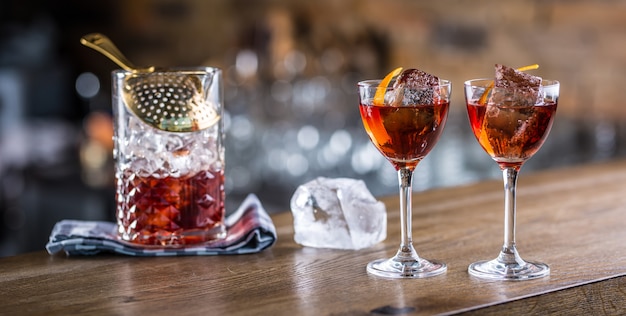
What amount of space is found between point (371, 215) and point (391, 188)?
199 cm

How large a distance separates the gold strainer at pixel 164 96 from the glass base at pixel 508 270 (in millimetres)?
435

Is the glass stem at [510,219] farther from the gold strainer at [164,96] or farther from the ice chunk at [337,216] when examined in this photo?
the gold strainer at [164,96]

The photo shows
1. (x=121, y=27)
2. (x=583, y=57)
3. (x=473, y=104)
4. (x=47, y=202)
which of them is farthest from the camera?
(x=121, y=27)

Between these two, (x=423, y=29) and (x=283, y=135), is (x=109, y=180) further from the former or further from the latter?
(x=423, y=29)

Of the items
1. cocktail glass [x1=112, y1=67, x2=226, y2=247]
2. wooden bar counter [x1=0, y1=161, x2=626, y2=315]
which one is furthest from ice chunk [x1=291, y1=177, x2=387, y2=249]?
cocktail glass [x1=112, y1=67, x2=226, y2=247]

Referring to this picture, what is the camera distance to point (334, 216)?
135cm

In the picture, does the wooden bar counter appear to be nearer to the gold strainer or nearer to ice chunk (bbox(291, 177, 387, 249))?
ice chunk (bbox(291, 177, 387, 249))

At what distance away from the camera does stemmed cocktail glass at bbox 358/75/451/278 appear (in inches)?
46.1

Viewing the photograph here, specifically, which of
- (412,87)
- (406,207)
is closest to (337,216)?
(406,207)

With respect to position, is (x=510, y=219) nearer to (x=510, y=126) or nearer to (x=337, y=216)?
(x=510, y=126)

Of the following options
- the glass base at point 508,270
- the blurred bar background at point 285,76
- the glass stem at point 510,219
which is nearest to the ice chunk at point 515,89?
the glass stem at point 510,219

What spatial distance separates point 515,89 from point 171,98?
487 millimetres

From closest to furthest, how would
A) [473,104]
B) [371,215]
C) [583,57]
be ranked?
[473,104]
[371,215]
[583,57]

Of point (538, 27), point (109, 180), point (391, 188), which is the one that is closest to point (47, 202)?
point (109, 180)
